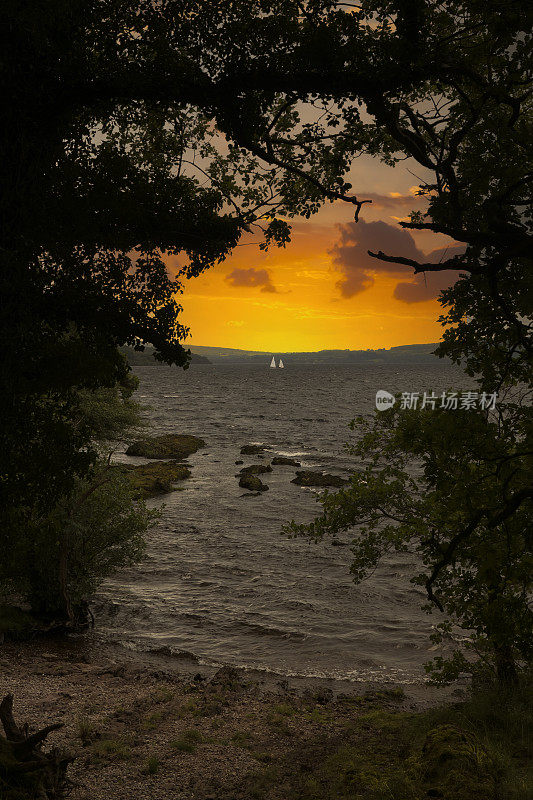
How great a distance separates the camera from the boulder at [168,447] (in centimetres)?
5950

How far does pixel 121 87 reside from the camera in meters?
8.41

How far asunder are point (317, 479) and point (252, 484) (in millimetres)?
5728

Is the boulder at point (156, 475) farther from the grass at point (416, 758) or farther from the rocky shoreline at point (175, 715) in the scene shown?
the grass at point (416, 758)

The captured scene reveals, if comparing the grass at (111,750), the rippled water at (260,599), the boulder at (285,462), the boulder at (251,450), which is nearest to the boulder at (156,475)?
the rippled water at (260,599)

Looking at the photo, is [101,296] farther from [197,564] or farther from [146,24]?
[197,564]

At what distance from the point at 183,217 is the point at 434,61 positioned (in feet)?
15.7

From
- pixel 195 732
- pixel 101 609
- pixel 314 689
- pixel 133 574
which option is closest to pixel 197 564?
pixel 133 574

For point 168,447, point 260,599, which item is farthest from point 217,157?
point 168,447

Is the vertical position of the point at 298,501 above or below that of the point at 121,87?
below

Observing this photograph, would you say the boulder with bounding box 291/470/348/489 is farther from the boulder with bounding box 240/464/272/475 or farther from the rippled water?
the boulder with bounding box 240/464/272/475

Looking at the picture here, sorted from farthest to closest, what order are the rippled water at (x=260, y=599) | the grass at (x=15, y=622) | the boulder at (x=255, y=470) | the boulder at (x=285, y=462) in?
the boulder at (x=285, y=462) → the boulder at (x=255, y=470) → the rippled water at (x=260, y=599) → the grass at (x=15, y=622)

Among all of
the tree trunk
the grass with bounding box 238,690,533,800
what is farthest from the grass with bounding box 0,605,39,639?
the tree trunk

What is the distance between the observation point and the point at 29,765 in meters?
9.18

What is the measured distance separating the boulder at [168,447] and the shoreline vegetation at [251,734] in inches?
1527
